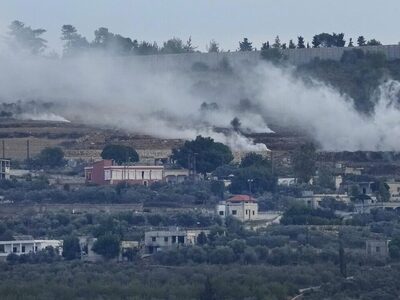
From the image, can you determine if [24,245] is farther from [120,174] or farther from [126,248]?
[120,174]

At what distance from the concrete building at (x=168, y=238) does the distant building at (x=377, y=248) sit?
530cm

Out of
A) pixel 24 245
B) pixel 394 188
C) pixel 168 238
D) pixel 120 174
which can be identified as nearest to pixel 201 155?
pixel 120 174

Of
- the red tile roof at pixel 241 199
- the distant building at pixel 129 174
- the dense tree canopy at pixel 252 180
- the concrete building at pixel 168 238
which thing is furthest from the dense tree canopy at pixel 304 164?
the concrete building at pixel 168 238

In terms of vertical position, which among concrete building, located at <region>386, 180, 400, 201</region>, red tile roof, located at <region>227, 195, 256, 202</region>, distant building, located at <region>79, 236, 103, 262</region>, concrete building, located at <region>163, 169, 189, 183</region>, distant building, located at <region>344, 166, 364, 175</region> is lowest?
distant building, located at <region>79, 236, 103, 262</region>

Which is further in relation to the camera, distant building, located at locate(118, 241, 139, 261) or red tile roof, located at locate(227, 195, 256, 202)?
red tile roof, located at locate(227, 195, 256, 202)

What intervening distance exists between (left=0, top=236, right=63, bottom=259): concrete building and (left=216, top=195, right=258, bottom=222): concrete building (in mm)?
8588

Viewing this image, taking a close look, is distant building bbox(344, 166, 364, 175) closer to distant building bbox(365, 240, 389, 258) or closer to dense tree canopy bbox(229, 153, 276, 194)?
dense tree canopy bbox(229, 153, 276, 194)

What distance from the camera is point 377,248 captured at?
8344 centimetres

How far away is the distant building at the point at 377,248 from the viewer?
269 ft

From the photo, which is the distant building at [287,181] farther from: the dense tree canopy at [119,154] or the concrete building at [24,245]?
the concrete building at [24,245]

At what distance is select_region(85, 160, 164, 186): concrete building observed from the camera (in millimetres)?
104250

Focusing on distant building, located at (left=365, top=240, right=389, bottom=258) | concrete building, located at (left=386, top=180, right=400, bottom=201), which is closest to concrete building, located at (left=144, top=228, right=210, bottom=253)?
distant building, located at (left=365, top=240, right=389, bottom=258)

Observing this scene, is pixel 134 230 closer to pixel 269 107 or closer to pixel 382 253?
pixel 382 253

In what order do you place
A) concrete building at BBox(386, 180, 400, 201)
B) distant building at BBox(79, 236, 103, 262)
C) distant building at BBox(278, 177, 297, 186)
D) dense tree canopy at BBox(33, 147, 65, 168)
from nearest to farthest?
distant building at BBox(79, 236, 103, 262)
concrete building at BBox(386, 180, 400, 201)
distant building at BBox(278, 177, 297, 186)
dense tree canopy at BBox(33, 147, 65, 168)
